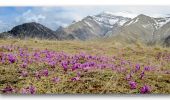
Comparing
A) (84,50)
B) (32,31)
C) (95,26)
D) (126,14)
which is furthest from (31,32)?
(126,14)

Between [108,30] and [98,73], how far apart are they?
0.57 m

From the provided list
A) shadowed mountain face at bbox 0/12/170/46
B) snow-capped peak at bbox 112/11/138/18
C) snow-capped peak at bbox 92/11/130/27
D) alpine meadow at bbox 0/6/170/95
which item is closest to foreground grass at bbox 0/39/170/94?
alpine meadow at bbox 0/6/170/95

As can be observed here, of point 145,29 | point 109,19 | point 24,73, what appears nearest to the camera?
point 24,73

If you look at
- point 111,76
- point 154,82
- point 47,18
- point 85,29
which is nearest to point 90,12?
point 85,29

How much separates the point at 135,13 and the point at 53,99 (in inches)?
57.7

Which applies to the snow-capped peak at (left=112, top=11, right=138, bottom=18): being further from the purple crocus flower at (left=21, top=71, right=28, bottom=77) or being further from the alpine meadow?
the purple crocus flower at (left=21, top=71, right=28, bottom=77)

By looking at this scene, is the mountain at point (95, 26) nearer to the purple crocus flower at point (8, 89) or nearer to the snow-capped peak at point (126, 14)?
the snow-capped peak at point (126, 14)

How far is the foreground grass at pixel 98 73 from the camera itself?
15.6ft

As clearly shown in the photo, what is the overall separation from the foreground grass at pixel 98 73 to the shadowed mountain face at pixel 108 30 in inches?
4.0

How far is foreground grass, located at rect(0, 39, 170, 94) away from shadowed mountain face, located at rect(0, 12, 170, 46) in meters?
0.10

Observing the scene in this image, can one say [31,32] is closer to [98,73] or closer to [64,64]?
[64,64]

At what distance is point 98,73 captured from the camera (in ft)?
16.1

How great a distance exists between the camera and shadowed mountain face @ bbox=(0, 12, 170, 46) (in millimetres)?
4941

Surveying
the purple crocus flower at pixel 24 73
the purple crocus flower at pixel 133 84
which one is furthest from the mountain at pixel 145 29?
the purple crocus flower at pixel 24 73
